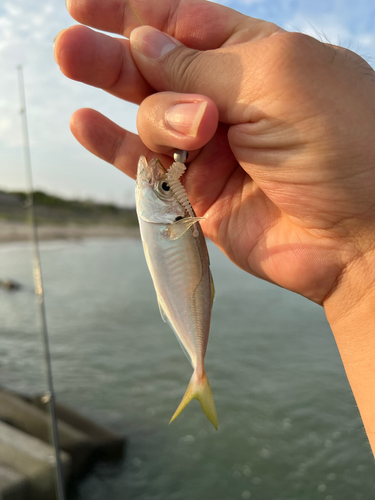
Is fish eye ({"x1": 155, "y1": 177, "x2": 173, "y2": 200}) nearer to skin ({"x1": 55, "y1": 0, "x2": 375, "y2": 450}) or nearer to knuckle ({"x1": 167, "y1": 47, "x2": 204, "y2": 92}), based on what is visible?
skin ({"x1": 55, "y1": 0, "x2": 375, "y2": 450})

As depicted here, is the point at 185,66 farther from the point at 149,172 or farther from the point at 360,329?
the point at 360,329

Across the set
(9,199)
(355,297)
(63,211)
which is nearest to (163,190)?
(355,297)

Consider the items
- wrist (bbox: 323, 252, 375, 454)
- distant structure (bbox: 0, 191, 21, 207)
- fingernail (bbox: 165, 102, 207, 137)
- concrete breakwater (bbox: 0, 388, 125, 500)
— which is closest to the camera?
fingernail (bbox: 165, 102, 207, 137)

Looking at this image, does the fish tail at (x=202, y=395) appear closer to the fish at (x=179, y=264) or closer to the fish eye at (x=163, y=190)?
the fish at (x=179, y=264)

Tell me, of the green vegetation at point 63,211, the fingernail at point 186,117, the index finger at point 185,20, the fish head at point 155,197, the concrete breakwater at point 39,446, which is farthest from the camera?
the green vegetation at point 63,211

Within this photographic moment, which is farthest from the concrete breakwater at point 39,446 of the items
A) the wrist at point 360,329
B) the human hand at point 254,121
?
the wrist at point 360,329

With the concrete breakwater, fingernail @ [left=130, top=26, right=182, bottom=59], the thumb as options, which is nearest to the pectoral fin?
the thumb

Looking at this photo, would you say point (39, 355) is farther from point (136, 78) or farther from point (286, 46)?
point (286, 46)
